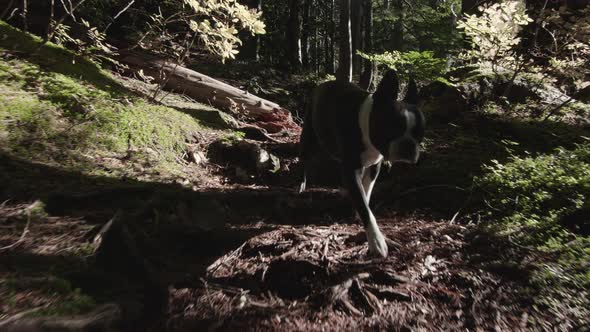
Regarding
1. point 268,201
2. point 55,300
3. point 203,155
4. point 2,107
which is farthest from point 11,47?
point 55,300

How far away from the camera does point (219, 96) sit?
838 centimetres

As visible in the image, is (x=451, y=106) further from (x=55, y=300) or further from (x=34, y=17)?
(x=34, y=17)

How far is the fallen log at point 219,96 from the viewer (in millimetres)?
8055

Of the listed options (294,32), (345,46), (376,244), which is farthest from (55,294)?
(294,32)

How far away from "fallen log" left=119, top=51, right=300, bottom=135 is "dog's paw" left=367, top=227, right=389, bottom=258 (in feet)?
17.7

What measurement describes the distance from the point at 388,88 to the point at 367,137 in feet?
1.59

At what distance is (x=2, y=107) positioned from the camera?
157 inches

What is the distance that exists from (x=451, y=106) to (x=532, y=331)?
20.0 ft

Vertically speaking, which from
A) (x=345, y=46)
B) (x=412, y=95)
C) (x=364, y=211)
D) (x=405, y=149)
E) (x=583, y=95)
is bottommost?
(x=364, y=211)

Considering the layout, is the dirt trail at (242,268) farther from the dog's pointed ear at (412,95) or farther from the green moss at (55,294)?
the dog's pointed ear at (412,95)

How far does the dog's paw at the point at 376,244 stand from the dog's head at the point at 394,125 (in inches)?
26.6

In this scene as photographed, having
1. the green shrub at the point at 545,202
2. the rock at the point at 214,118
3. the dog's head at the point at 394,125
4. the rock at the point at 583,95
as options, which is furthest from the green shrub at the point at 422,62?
the dog's head at the point at 394,125

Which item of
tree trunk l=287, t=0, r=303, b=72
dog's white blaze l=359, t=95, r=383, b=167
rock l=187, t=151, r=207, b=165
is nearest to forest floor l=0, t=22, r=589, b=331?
dog's white blaze l=359, t=95, r=383, b=167

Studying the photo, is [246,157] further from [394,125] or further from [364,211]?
[394,125]
